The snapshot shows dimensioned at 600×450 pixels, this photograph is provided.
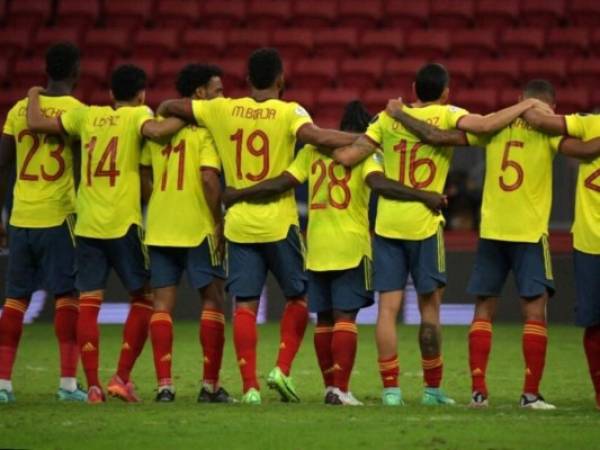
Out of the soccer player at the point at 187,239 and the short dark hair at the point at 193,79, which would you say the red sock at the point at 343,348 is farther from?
the short dark hair at the point at 193,79

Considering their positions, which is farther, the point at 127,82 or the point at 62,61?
the point at 62,61

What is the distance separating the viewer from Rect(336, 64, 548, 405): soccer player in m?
9.38

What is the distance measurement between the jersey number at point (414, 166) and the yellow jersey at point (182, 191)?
1.08 m

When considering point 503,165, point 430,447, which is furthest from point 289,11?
point 430,447

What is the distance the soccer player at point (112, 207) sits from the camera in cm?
963

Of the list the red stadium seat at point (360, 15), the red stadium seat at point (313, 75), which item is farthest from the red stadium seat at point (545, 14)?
the red stadium seat at point (313, 75)

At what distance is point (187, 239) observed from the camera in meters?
9.52

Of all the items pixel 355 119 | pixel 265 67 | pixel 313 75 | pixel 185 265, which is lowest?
pixel 185 265

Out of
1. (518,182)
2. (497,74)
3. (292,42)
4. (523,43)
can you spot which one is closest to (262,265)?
(518,182)

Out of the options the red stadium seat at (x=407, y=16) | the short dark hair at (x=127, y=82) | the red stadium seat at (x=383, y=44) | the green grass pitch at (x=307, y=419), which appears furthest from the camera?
the red stadium seat at (x=407, y=16)

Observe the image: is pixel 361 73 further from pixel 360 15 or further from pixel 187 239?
pixel 187 239

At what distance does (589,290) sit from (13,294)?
3.45 meters

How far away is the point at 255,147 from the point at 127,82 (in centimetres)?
91

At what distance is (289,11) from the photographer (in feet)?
69.5
